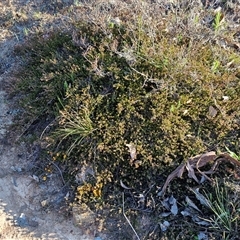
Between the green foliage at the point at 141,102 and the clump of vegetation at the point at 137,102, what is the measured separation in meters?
0.01

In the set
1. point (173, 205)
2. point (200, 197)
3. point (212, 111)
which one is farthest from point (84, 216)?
point (212, 111)

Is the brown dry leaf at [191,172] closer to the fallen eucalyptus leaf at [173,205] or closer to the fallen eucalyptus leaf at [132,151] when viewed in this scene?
the fallen eucalyptus leaf at [173,205]

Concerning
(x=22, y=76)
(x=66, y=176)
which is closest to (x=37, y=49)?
(x=22, y=76)

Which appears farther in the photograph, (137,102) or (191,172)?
(137,102)

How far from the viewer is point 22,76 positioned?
526 cm

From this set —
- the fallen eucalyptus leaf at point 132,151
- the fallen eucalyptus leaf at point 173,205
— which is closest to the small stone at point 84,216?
the fallen eucalyptus leaf at point 132,151

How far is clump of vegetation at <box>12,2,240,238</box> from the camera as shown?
4.14m

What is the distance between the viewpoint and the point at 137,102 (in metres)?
4.34

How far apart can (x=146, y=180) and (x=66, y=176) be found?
3.26 feet

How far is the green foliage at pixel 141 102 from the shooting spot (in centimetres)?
414

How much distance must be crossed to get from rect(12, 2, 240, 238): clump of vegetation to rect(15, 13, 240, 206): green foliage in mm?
12

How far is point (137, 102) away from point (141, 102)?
0.05m

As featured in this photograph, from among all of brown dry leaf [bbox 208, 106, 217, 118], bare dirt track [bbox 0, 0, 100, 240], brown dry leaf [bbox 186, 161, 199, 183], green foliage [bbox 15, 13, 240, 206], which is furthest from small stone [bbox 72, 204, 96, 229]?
brown dry leaf [bbox 208, 106, 217, 118]

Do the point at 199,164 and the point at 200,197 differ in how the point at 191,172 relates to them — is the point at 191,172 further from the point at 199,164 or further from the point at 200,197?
the point at 200,197
